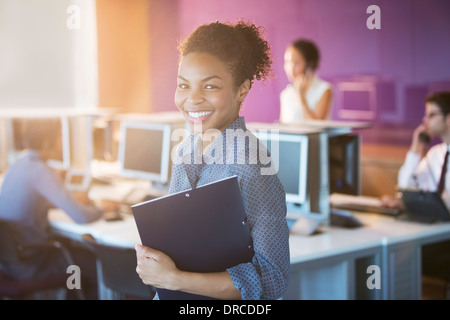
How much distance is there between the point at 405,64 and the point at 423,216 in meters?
2.84

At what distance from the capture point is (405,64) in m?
5.40

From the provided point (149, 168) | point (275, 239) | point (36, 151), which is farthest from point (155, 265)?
point (149, 168)

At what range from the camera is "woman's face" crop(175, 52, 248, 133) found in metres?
1.15

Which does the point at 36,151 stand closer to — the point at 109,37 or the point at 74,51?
the point at 74,51

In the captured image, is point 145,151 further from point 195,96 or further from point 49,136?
point 195,96

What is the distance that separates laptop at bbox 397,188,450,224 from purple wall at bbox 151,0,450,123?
6.42 feet

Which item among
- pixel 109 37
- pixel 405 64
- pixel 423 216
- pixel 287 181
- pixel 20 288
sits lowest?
pixel 20 288

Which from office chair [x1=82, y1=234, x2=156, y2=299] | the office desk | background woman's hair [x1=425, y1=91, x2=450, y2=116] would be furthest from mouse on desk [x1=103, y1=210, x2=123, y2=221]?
background woman's hair [x1=425, y1=91, x2=450, y2=116]

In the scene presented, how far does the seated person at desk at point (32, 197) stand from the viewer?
276cm

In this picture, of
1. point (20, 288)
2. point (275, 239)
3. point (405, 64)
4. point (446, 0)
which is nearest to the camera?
point (275, 239)

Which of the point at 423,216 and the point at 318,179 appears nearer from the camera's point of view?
the point at 318,179

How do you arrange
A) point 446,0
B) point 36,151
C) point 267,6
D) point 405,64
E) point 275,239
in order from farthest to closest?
1. point 267,6
2. point 405,64
3. point 446,0
4. point 36,151
5. point 275,239

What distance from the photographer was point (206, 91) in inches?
45.4

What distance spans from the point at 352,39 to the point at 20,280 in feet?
14.0
